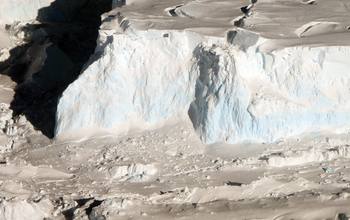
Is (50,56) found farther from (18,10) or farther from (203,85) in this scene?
(203,85)

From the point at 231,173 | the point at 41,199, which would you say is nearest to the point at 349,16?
the point at 231,173

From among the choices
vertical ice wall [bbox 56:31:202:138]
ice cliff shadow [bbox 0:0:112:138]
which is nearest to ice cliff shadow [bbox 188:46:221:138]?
vertical ice wall [bbox 56:31:202:138]

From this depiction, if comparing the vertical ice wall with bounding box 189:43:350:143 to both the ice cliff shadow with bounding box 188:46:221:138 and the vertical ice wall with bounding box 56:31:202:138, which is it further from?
the vertical ice wall with bounding box 56:31:202:138

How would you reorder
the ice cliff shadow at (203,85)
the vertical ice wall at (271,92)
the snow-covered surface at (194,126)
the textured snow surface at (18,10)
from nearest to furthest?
1. the snow-covered surface at (194,126)
2. the vertical ice wall at (271,92)
3. the ice cliff shadow at (203,85)
4. the textured snow surface at (18,10)

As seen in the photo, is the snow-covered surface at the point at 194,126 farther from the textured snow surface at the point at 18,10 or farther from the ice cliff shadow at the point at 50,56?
the textured snow surface at the point at 18,10

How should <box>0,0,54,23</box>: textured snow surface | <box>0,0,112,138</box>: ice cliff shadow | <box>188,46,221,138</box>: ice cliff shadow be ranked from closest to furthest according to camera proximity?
<box>188,46,221,138</box>: ice cliff shadow
<box>0,0,112,138</box>: ice cliff shadow
<box>0,0,54,23</box>: textured snow surface

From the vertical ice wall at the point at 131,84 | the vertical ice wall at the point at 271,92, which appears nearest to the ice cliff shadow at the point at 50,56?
the vertical ice wall at the point at 131,84

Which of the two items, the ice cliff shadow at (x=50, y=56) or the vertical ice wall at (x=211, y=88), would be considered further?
the ice cliff shadow at (x=50, y=56)
